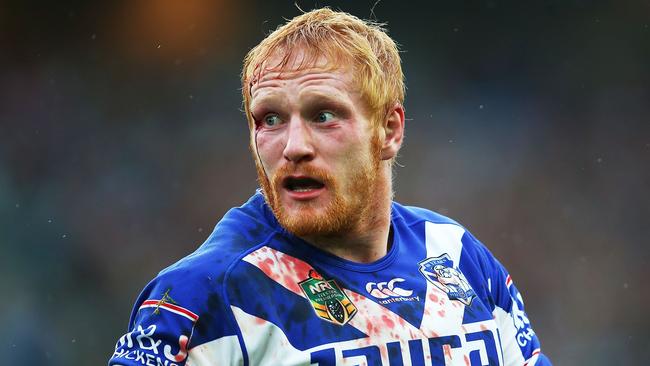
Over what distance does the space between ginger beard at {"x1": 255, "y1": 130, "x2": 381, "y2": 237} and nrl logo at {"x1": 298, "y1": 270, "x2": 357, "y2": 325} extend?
0.13 m

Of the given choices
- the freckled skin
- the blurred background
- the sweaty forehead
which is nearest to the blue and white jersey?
the freckled skin

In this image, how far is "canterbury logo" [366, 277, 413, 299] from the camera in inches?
103

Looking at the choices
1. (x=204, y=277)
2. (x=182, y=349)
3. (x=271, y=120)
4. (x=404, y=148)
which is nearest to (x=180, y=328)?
(x=182, y=349)

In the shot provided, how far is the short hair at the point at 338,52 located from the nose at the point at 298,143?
16 cm

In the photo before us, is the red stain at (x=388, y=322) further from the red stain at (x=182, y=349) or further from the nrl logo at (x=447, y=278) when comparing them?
the red stain at (x=182, y=349)

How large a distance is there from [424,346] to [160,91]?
7953 mm

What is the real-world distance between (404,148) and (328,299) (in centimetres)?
760

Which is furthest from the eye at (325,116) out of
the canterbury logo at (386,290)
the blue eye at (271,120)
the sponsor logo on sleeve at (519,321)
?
the sponsor logo on sleeve at (519,321)

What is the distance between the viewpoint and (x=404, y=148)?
32.9 ft

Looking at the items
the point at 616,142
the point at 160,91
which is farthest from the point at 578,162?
the point at 160,91

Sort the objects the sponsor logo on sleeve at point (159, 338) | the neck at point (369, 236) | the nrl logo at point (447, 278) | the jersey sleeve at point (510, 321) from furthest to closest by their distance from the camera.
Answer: the jersey sleeve at point (510, 321)
the nrl logo at point (447, 278)
the neck at point (369, 236)
the sponsor logo on sleeve at point (159, 338)

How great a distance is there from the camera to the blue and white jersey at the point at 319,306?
2.27 m

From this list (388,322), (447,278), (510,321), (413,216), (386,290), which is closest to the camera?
(388,322)

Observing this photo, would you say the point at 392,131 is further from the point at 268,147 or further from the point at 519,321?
the point at 519,321
